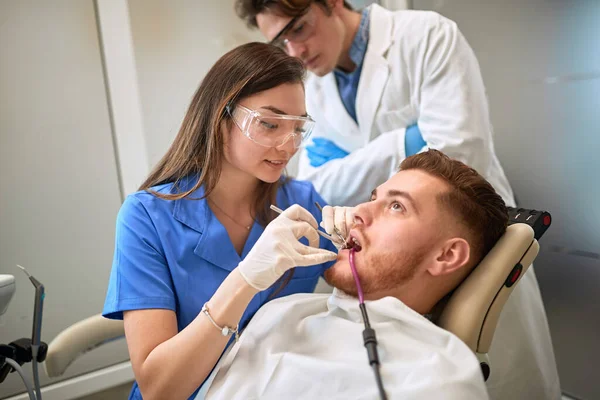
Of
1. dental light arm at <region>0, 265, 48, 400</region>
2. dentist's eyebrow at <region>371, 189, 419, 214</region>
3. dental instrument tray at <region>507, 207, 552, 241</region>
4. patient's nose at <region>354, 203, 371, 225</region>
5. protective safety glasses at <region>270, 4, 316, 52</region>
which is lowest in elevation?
dental light arm at <region>0, 265, 48, 400</region>

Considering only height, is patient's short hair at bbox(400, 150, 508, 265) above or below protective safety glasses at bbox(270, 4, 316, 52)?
below

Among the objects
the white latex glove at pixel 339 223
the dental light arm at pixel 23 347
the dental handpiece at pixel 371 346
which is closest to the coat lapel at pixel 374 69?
the white latex glove at pixel 339 223

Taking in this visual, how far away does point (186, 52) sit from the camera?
2.50 m

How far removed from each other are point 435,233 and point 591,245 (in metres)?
1.06

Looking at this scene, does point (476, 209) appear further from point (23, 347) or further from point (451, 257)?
point (23, 347)

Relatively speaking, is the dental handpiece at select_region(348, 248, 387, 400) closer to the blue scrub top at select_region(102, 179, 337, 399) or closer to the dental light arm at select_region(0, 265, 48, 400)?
the blue scrub top at select_region(102, 179, 337, 399)

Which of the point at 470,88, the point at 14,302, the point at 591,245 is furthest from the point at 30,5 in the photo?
the point at 591,245

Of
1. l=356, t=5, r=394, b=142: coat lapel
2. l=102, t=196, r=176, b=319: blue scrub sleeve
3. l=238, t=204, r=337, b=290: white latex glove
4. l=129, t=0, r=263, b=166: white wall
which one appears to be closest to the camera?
l=238, t=204, r=337, b=290: white latex glove

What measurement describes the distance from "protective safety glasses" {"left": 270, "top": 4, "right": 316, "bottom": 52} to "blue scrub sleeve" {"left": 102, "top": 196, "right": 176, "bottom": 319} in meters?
0.76

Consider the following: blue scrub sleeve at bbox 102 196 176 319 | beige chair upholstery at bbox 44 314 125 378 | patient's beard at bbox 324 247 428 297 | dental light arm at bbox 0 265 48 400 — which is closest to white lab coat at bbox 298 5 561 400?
patient's beard at bbox 324 247 428 297

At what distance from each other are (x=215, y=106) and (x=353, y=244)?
56cm

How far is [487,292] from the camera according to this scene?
1.18 meters

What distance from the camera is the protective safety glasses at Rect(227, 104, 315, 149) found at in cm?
136

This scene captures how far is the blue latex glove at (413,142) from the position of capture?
5.80ft
